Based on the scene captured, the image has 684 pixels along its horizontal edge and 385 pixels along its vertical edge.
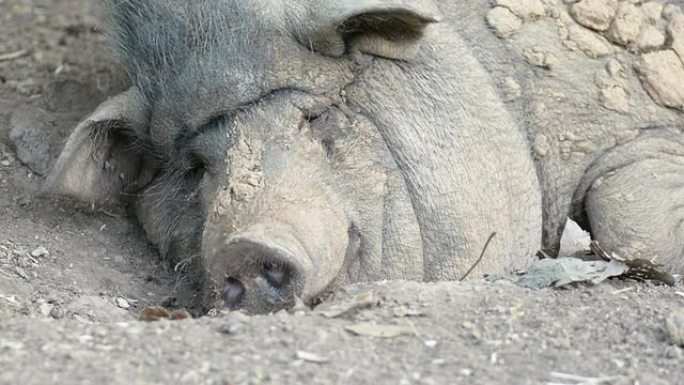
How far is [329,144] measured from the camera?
12.6 feet

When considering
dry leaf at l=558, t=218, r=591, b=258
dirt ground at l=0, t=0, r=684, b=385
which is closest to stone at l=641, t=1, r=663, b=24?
dry leaf at l=558, t=218, r=591, b=258

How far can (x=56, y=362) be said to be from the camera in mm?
2732

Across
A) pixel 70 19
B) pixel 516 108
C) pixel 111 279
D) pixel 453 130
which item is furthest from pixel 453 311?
pixel 70 19

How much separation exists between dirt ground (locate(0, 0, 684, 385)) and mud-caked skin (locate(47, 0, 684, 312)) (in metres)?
0.27

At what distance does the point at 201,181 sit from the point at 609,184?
4.86ft

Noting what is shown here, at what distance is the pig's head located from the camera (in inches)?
138

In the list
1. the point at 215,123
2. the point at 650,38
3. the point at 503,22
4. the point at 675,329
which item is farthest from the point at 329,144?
the point at 650,38

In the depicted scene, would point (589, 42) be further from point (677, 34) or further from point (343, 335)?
point (343, 335)

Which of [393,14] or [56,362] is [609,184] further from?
[56,362]

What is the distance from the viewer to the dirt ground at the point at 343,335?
8.97 ft

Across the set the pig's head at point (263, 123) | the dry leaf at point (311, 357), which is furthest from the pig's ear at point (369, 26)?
the dry leaf at point (311, 357)

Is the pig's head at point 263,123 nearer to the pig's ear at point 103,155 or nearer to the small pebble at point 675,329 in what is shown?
the pig's ear at point 103,155

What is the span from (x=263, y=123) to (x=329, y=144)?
8.7 inches

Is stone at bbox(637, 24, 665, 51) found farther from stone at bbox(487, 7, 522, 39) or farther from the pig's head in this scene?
the pig's head
